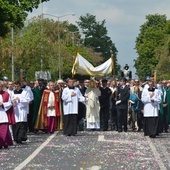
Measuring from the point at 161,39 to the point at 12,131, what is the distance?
4146 inches

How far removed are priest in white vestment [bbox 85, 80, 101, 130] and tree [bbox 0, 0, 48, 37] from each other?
4296mm

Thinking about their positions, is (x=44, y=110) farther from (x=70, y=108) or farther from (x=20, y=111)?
(x=20, y=111)

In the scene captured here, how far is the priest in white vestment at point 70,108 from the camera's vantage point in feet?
87.0

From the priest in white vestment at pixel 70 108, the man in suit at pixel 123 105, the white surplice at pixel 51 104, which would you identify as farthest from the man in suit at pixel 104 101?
the priest in white vestment at pixel 70 108

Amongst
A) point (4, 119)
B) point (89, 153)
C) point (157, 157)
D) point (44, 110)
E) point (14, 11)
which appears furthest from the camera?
point (14, 11)

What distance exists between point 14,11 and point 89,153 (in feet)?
43.9

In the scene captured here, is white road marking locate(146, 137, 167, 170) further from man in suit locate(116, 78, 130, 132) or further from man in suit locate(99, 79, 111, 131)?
man in suit locate(99, 79, 111, 131)

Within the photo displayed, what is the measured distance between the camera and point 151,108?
25516 millimetres

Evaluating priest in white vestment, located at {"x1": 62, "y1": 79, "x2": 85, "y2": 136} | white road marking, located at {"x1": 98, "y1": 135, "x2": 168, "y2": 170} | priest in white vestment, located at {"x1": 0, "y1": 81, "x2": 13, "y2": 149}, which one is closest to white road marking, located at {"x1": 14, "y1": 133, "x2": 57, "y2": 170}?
priest in white vestment, located at {"x1": 0, "y1": 81, "x2": 13, "y2": 149}

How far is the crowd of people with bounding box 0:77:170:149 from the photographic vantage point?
2394 cm

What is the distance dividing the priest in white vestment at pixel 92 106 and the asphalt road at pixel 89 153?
4.34 m

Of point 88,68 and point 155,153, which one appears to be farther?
point 88,68

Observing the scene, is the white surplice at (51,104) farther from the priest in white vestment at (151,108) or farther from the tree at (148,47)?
the tree at (148,47)

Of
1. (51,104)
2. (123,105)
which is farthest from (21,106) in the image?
(123,105)
